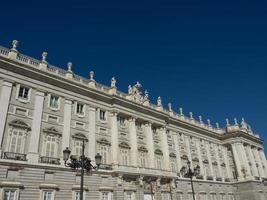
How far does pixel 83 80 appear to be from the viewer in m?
30.3

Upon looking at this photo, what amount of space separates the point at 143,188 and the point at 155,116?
1007 centimetres

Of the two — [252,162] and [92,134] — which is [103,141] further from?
[252,162]

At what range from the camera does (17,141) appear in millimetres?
22172

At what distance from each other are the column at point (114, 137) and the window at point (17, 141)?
9.71 metres

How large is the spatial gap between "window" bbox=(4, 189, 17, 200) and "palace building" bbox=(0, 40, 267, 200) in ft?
0.23

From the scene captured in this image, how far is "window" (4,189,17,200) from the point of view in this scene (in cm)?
1998

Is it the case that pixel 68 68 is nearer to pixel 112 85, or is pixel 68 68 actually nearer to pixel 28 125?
pixel 112 85

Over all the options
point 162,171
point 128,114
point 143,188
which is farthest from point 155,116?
point 143,188

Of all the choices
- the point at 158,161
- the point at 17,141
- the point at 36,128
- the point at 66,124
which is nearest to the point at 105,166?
the point at 66,124

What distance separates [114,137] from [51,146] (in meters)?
7.65

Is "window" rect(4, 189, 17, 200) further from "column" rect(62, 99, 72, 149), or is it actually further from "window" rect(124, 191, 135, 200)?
"window" rect(124, 191, 135, 200)

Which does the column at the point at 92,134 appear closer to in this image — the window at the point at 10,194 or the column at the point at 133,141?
the column at the point at 133,141

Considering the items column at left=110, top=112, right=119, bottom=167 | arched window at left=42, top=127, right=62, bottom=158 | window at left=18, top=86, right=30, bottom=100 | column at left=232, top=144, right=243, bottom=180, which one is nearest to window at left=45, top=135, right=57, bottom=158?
arched window at left=42, top=127, right=62, bottom=158

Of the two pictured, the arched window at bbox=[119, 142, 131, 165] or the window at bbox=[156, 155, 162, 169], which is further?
the window at bbox=[156, 155, 162, 169]
